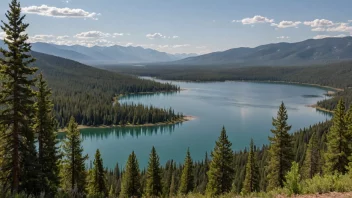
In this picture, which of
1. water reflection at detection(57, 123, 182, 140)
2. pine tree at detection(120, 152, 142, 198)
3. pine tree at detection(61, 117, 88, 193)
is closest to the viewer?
pine tree at detection(61, 117, 88, 193)

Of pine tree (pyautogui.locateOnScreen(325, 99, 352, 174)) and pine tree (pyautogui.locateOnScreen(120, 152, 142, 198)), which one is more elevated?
pine tree (pyautogui.locateOnScreen(325, 99, 352, 174))

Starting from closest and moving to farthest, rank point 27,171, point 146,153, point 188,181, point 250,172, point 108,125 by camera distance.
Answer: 1. point 27,171
2. point 250,172
3. point 188,181
4. point 146,153
5. point 108,125

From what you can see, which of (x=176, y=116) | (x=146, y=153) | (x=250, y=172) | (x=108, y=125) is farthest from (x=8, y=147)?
(x=176, y=116)

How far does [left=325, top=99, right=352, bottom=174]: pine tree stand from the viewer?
3584 centimetres

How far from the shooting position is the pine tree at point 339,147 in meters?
35.8

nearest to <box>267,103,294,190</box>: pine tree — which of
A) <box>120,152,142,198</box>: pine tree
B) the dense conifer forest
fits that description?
the dense conifer forest

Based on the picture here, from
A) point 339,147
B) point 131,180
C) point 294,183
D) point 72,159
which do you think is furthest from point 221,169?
point 294,183

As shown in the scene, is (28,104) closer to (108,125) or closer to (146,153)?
(146,153)

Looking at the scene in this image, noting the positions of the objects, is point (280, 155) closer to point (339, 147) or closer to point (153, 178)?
point (339, 147)

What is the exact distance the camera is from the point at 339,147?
3622 cm

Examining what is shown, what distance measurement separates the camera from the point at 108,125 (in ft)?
489

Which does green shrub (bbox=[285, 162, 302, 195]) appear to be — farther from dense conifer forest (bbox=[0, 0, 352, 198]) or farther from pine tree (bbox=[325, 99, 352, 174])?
pine tree (bbox=[325, 99, 352, 174])

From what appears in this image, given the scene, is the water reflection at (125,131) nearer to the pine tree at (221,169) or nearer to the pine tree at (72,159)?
the pine tree at (221,169)

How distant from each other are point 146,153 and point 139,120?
4757cm
